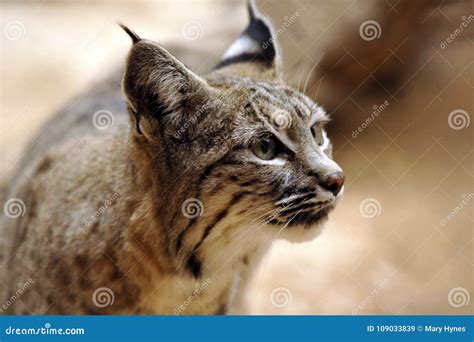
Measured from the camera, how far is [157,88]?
7.88 ft

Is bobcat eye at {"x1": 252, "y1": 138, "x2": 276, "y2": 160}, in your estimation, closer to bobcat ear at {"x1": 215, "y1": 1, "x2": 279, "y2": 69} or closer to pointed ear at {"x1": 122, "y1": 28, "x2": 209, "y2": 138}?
pointed ear at {"x1": 122, "y1": 28, "x2": 209, "y2": 138}

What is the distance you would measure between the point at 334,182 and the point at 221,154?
1.40 ft

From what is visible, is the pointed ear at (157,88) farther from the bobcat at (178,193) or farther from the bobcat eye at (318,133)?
the bobcat eye at (318,133)

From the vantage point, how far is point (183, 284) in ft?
8.86

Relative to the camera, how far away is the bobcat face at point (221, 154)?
2.39m

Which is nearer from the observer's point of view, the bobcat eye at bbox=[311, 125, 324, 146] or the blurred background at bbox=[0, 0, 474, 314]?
the bobcat eye at bbox=[311, 125, 324, 146]

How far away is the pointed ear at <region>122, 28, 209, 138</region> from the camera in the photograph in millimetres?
2346

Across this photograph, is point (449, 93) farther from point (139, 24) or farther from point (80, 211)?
point (80, 211)

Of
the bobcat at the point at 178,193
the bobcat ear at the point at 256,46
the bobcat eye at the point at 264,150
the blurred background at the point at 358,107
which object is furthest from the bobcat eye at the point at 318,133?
the blurred background at the point at 358,107

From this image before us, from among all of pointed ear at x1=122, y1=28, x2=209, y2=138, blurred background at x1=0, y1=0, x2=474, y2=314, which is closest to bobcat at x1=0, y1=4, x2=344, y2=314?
pointed ear at x1=122, y1=28, x2=209, y2=138

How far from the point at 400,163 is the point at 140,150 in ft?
7.14

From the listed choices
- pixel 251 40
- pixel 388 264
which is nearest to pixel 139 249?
pixel 251 40

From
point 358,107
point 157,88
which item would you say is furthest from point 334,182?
point 358,107

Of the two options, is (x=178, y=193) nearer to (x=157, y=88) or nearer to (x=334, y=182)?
(x=157, y=88)
